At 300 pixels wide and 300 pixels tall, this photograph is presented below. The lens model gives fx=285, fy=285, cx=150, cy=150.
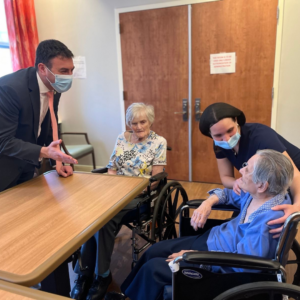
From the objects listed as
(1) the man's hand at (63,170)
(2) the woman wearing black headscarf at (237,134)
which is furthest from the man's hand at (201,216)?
(1) the man's hand at (63,170)

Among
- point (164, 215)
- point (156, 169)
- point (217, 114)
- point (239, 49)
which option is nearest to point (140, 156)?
point (156, 169)

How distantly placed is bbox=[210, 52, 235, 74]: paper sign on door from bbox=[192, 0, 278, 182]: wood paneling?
0.14 feet

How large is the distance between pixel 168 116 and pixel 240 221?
7.63 feet

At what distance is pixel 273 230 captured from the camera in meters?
1.08

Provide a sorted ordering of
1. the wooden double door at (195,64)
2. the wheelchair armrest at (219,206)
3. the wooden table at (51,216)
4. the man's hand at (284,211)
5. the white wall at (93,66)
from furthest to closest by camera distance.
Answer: the white wall at (93,66) → the wooden double door at (195,64) → the wheelchair armrest at (219,206) → the man's hand at (284,211) → the wooden table at (51,216)

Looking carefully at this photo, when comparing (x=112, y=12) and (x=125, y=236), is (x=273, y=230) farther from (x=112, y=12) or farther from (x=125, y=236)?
(x=112, y=12)

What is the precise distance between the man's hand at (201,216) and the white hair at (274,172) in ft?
1.22

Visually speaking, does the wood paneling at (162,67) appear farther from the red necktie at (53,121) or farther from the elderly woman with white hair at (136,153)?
the red necktie at (53,121)

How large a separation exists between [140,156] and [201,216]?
27.4 inches

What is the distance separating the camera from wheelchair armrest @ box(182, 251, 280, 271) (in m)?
0.98

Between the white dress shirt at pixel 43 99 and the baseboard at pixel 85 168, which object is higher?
the white dress shirt at pixel 43 99

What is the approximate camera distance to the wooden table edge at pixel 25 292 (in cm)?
74

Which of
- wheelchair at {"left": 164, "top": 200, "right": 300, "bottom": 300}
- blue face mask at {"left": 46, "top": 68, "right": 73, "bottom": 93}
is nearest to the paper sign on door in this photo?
blue face mask at {"left": 46, "top": 68, "right": 73, "bottom": 93}

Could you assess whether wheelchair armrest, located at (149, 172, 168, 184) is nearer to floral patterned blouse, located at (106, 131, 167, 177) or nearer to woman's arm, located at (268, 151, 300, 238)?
floral patterned blouse, located at (106, 131, 167, 177)
